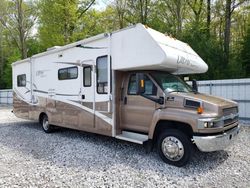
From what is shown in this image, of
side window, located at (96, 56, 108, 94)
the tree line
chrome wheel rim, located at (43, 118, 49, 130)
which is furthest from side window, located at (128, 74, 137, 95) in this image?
the tree line

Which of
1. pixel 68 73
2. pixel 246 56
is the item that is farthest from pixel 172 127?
pixel 246 56

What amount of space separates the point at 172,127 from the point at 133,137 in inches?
46.1

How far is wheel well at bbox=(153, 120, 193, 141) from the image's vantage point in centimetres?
535

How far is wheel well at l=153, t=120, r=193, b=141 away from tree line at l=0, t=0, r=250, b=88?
38.1 feet

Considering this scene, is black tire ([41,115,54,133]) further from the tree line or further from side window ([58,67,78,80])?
the tree line

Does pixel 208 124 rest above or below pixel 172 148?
above

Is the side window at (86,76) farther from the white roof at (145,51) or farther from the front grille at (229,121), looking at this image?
the front grille at (229,121)

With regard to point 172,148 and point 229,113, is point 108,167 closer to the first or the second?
point 172,148

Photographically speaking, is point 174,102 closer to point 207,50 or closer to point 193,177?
point 193,177

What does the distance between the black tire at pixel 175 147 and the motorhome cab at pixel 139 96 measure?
2cm

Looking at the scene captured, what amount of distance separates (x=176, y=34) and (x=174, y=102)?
15.6 m

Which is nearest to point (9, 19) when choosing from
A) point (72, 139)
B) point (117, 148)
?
point (72, 139)

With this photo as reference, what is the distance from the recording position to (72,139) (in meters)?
8.06

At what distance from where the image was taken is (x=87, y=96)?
7281mm
